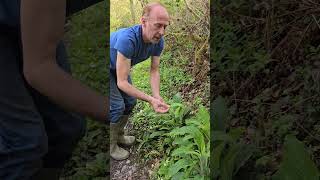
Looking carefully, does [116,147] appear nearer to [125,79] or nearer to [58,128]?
[125,79]

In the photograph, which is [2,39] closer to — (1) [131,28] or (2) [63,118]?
(2) [63,118]

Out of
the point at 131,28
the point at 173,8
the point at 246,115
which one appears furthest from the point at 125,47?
the point at 246,115

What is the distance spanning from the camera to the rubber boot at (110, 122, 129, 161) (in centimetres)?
193

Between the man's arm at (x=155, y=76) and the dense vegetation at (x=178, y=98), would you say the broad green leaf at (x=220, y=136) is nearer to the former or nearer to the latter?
the dense vegetation at (x=178, y=98)

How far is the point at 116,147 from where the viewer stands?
201 centimetres

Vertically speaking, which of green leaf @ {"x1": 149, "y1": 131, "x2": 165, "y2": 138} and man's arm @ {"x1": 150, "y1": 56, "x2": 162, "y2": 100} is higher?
man's arm @ {"x1": 150, "y1": 56, "x2": 162, "y2": 100}

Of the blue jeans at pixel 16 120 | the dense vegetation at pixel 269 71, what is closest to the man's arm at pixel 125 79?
the blue jeans at pixel 16 120

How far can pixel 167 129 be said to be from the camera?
2.04 metres

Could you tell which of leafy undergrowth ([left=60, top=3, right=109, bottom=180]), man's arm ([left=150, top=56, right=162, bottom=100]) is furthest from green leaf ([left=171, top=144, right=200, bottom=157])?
leafy undergrowth ([left=60, top=3, right=109, bottom=180])

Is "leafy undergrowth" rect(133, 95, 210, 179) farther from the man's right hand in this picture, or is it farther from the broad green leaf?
the broad green leaf

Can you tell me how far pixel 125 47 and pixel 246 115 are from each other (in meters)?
1.64

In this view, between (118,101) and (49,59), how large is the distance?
925 mm

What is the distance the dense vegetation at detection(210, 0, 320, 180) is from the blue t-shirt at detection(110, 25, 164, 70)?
101cm

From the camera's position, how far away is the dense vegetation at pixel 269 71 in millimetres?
3154
